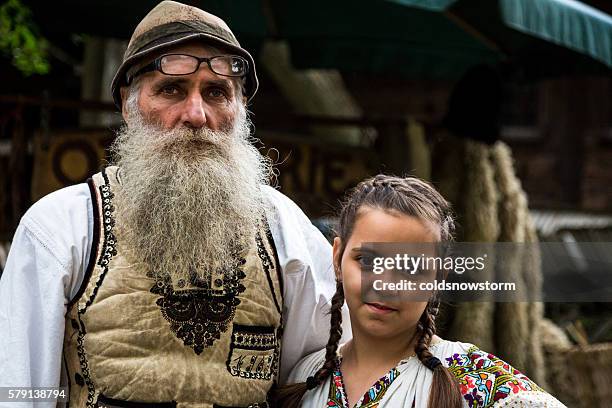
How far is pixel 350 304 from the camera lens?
2127 mm

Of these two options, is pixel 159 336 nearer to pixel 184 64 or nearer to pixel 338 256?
pixel 338 256

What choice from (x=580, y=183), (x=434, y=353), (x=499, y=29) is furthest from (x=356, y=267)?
(x=580, y=183)

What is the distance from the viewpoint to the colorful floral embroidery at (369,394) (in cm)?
206

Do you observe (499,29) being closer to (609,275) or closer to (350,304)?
(609,275)

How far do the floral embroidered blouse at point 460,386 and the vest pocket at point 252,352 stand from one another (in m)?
0.18

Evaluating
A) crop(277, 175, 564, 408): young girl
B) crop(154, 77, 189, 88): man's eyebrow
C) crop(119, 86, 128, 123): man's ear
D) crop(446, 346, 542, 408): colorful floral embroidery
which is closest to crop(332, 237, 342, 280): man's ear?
crop(277, 175, 564, 408): young girl

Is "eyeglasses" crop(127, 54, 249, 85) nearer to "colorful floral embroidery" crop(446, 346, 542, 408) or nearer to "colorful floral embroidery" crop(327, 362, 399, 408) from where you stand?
"colorful floral embroidery" crop(327, 362, 399, 408)

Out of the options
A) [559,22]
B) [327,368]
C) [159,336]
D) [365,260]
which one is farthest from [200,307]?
[559,22]

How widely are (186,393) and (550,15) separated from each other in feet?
8.77

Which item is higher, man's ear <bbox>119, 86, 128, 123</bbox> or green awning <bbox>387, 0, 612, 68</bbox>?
green awning <bbox>387, 0, 612, 68</bbox>

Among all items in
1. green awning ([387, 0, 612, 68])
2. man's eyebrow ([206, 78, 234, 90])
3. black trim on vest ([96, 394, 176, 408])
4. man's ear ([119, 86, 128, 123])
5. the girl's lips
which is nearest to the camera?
the girl's lips

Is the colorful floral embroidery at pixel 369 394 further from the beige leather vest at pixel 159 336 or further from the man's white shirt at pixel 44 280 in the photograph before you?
the man's white shirt at pixel 44 280

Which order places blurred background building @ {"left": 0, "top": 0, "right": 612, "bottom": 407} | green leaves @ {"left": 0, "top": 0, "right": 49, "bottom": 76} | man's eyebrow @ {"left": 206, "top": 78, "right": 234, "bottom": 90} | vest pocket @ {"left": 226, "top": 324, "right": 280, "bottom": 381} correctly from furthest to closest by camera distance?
green leaves @ {"left": 0, "top": 0, "right": 49, "bottom": 76} → blurred background building @ {"left": 0, "top": 0, "right": 612, "bottom": 407} → man's eyebrow @ {"left": 206, "top": 78, "right": 234, "bottom": 90} → vest pocket @ {"left": 226, "top": 324, "right": 280, "bottom": 381}

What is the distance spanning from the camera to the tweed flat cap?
2.34 metres
